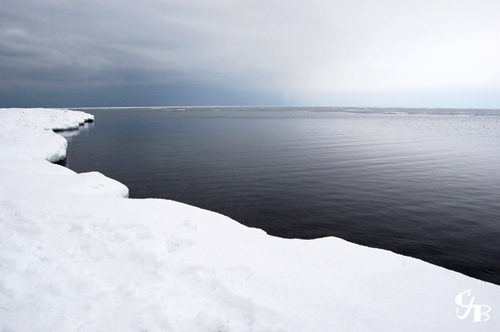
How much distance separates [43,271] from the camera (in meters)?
5.65

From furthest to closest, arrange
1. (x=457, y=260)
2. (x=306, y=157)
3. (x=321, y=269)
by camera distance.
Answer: (x=306, y=157), (x=457, y=260), (x=321, y=269)

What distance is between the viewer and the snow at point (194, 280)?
182 inches

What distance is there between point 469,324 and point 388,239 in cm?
571

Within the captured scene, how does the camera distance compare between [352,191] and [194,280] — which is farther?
[352,191]

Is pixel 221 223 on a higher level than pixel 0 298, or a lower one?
higher

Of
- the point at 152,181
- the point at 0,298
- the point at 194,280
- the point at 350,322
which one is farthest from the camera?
the point at 152,181

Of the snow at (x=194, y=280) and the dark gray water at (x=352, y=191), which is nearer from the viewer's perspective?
the snow at (x=194, y=280)

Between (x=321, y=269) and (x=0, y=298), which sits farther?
(x=321, y=269)

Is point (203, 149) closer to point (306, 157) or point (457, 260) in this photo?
point (306, 157)

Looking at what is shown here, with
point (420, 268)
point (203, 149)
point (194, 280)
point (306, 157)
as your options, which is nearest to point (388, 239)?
point (420, 268)

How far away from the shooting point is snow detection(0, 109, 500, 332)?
15.2 feet

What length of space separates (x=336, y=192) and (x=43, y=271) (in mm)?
13158

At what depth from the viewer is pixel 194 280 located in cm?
558

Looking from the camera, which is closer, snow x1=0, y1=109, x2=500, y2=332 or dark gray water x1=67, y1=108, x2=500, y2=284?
snow x1=0, y1=109, x2=500, y2=332
